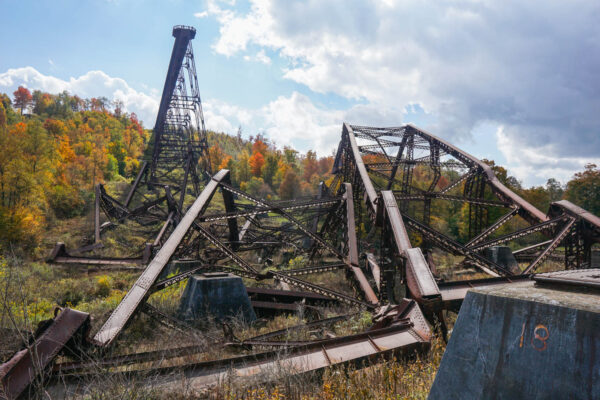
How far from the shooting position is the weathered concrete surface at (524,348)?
1.94 meters

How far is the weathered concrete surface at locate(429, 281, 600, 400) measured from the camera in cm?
194

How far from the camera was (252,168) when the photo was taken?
8650cm

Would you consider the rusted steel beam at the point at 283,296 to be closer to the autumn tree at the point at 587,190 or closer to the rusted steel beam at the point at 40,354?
the rusted steel beam at the point at 40,354

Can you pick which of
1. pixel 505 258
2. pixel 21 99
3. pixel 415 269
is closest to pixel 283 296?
pixel 415 269

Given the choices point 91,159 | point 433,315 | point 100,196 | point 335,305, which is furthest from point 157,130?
point 91,159

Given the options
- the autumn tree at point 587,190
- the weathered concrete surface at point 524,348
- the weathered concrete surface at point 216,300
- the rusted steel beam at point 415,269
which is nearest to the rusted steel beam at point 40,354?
the weathered concrete surface at point 216,300

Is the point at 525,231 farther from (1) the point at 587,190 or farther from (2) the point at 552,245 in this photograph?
(1) the point at 587,190

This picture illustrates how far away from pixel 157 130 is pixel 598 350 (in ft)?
94.4

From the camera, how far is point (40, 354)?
3.37m

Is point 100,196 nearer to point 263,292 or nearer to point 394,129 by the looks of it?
point 263,292

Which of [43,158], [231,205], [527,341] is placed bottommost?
[527,341]

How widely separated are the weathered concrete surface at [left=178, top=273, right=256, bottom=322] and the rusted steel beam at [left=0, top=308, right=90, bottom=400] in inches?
95.1

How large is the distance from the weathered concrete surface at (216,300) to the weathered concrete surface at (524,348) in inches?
178

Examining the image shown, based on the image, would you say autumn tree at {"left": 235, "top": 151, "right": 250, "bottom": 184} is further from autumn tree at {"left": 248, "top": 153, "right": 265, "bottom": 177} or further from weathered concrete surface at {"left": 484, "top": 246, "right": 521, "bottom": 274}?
weathered concrete surface at {"left": 484, "top": 246, "right": 521, "bottom": 274}
